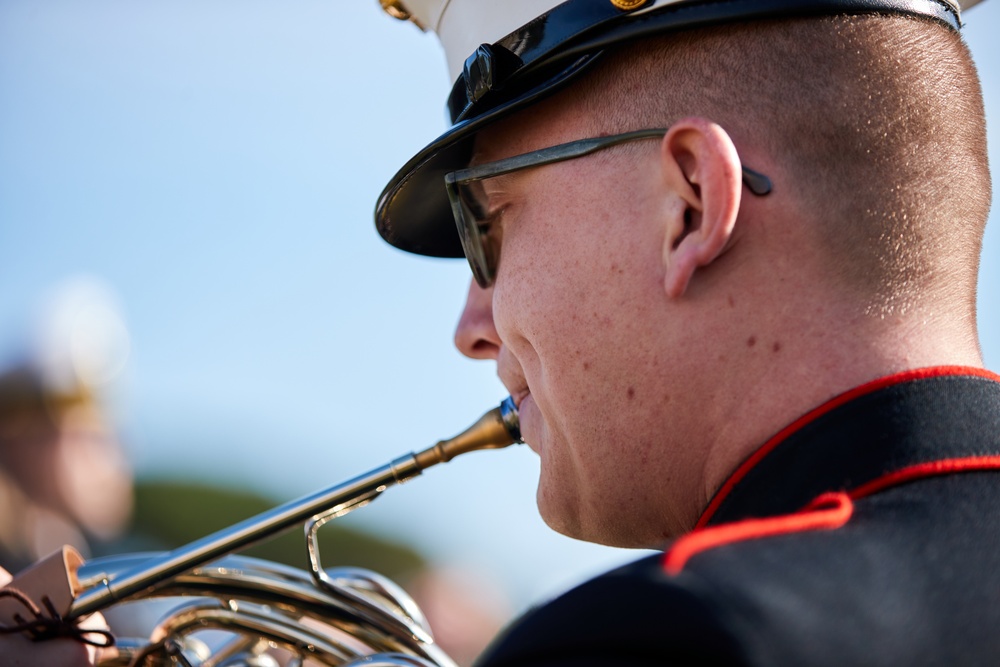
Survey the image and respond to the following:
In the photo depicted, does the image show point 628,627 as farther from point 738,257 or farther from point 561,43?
point 561,43

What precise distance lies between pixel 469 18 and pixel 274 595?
1268 millimetres

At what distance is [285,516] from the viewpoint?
235 centimetres

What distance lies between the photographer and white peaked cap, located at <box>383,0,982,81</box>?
1.93 metres

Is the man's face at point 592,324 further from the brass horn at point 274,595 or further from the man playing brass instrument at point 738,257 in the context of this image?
the brass horn at point 274,595

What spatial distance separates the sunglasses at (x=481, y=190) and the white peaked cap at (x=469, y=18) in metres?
0.22

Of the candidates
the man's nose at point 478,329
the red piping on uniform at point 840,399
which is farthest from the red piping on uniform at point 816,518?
the man's nose at point 478,329

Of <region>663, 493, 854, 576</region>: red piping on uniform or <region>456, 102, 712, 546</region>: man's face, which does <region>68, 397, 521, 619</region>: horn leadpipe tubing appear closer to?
<region>456, 102, 712, 546</region>: man's face

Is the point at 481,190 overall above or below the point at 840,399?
above

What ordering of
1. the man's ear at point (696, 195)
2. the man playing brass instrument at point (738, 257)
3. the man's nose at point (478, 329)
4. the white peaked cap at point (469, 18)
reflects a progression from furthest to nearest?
the man's nose at point (478, 329) < the white peaked cap at point (469, 18) < the man's ear at point (696, 195) < the man playing brass instrument at point (738, 257)

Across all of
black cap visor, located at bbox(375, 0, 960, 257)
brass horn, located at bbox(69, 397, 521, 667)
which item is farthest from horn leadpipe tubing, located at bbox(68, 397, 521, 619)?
black cap visor, located at bbox(375, 0, 960, 257)

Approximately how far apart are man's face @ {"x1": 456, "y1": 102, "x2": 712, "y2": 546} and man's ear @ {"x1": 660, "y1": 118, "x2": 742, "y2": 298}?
32mm

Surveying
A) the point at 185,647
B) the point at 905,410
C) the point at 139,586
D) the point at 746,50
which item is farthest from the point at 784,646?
the point at 185,647

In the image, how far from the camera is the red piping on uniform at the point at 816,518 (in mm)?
1091

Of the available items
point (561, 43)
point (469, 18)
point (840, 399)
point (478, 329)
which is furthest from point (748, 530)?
point (469, 18)
